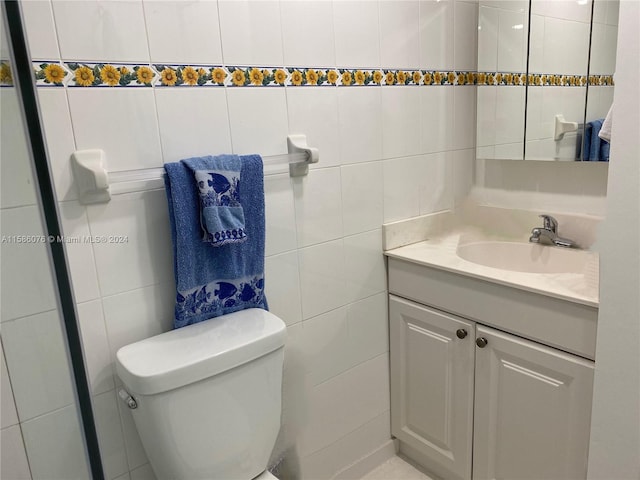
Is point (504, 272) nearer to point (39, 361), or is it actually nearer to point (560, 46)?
point (560, 46)

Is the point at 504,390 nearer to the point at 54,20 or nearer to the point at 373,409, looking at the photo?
the point at 373,409

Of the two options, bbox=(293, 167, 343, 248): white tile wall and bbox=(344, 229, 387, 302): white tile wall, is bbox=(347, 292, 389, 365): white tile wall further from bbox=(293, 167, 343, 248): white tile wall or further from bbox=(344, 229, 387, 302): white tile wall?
bbox=(293, 167, 343, 248): white tile wall

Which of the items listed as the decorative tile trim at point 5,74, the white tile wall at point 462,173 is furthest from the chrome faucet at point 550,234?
the decorative tile trim at point 5,74

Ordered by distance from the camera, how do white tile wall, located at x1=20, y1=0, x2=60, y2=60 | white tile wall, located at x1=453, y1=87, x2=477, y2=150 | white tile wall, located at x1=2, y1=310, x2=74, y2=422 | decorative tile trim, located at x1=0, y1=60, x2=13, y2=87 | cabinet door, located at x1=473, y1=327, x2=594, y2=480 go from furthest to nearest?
white tile wall, located at x1=453, y1=87, x2=477, y2=150 → cabinet door, located at x1=473, y1=327, x2=594, y2=480 → white tile wall, located at x1=20, y1=0, x2=60, y2=60 → white tile wall, located at x1=2, y1=310, x2=74, y2=422 → decorative tile trim, located at x1=0, y1=60, x2=13, y2=87

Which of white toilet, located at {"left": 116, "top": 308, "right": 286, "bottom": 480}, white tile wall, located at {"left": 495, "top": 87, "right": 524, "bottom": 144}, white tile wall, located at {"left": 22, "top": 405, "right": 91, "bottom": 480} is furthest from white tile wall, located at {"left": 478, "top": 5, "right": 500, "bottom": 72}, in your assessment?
white tile wall, located at {"left": 22, "top": 405, "right": 91, "bottom": 480}

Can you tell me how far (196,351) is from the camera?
114cm

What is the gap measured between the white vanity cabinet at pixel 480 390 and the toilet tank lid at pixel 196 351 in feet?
2.09

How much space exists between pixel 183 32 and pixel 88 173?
0.42m

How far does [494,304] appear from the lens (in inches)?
57.6

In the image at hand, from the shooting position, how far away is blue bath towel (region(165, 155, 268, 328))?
46.7 inches

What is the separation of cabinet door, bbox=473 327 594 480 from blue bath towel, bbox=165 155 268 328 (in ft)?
2.45

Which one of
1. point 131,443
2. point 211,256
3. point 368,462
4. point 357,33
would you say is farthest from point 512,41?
point 131,443

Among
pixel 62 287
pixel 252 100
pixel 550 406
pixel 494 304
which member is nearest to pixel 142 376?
pixel 62 287

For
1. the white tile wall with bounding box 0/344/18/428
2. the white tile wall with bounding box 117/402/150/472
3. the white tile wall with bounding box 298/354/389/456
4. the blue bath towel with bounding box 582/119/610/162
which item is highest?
the blue bath towel with bounding box 582/119/610/162
